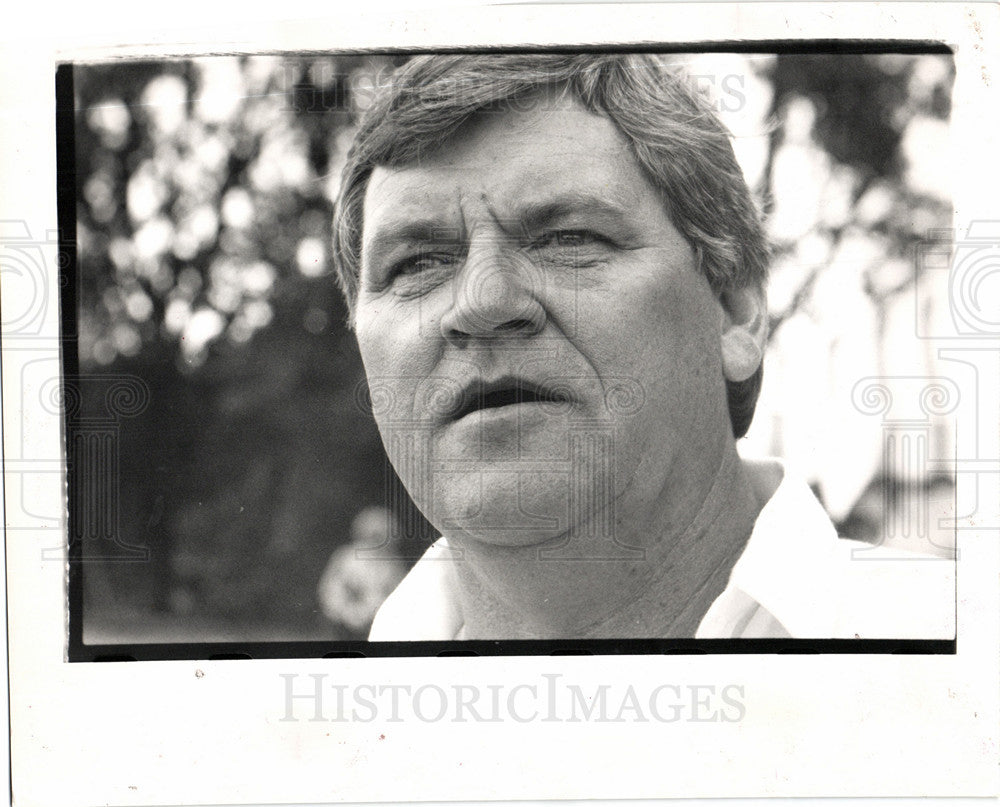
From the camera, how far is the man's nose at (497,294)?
10.1 ft

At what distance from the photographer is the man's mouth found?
309cm

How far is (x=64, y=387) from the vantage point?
322 centimetres

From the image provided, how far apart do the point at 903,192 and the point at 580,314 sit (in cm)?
106

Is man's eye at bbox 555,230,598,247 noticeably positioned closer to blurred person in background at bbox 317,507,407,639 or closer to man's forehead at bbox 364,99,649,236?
man's forehead at bbox 364,99,649,236

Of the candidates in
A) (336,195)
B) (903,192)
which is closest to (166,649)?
(336,195)

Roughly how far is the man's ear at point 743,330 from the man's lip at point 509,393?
1.62ft

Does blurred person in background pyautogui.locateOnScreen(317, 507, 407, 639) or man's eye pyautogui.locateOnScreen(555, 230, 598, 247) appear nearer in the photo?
man's eye pyautogui.locateOnScreen(555, 230, 598, 247)

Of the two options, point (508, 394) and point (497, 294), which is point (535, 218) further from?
point (508, 394)

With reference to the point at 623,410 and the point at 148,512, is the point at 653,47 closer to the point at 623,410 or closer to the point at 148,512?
the point at 623,410

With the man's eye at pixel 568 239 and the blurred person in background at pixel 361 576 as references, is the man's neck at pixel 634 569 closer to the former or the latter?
the blurred person in background at pixel 361 576

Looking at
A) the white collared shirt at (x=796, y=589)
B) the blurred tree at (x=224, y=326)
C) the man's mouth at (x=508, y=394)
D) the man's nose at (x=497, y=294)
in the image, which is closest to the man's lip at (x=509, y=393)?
the man's mouth at (x=508, y=394)

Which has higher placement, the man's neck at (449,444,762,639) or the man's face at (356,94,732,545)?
the man's face at (356,94,732,545)

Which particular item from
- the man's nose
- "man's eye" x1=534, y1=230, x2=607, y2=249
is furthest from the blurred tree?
"man's eye" x1=534, y1=230, x2=607, y2=249

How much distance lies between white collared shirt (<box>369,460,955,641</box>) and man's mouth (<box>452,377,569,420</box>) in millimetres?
439
